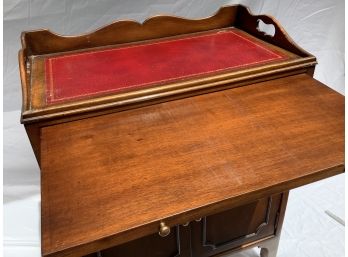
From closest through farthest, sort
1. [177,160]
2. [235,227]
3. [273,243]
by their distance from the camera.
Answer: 1. [177,160]
2. [235,227]
3. [273,243]

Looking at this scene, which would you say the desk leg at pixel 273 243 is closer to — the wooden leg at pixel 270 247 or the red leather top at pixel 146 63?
the wooden leg at pixel 270 247

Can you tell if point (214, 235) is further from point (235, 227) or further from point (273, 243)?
point (273, 243)

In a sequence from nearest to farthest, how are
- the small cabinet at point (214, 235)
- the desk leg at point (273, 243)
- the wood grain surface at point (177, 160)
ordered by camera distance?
the wood grain surface at point (177, 160)
the small cabinet at point (214, 235)
the desk leg at point (273, 243)

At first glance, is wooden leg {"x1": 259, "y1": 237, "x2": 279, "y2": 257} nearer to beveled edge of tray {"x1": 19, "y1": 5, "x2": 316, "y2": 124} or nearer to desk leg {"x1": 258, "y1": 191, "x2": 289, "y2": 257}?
desk leg {"x1": 258, "y1": 191, "x2": 289, "y2": 257}

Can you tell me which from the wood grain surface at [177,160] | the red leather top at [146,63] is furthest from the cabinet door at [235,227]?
the red leather top at [146,63]

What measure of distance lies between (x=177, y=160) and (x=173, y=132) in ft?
0.36

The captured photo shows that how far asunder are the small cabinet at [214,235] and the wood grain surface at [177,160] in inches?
12.8

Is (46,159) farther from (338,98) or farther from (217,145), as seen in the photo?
(338,98)

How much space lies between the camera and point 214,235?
3.86 feet

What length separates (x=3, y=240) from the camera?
1561 mm

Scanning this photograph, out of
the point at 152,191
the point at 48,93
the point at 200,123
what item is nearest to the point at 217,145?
the point at 200,123

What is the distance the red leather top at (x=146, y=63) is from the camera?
106cm

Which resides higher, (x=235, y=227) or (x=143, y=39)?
(x=143, y=39)

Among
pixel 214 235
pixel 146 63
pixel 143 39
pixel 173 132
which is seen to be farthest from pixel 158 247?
Answer: pixel 143 39
